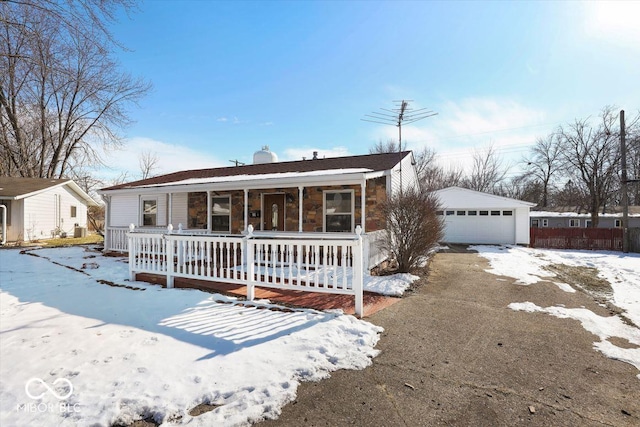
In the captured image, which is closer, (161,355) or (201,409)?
(201,409)

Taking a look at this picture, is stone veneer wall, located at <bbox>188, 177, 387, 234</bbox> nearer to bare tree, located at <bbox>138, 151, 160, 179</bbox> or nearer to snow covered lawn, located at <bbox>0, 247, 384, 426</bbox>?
snow covered lawn, located at <bbox>0, 247, 384, 426</bbox>

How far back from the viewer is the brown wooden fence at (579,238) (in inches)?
626

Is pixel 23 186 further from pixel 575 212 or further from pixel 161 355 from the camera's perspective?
pixel 575 212

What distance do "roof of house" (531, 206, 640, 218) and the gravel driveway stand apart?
96.6 feet

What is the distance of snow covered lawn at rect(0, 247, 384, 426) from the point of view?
2.23 metres

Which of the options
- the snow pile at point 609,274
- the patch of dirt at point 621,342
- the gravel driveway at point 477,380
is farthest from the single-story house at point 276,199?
the patch of dirt at point 621,342

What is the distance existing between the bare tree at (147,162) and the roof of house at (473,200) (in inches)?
1293

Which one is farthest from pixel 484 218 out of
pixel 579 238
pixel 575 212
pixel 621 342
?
pixel 575 212

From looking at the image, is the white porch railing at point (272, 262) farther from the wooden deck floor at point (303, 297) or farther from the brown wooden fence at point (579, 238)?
the brown wooden fence at point (579, 238)

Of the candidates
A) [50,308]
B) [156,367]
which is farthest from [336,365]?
[50,308]

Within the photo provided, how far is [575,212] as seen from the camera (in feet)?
96.0

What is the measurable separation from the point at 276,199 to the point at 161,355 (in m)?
8.02

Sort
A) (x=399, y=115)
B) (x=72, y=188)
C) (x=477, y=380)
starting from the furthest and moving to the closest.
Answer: (x=72, y=188)
(x=399, y=115)
(x=477, y=380)

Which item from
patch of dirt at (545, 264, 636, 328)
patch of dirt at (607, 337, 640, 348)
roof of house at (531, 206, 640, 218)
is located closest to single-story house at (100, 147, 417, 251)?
patch of dirt at (545, 264, 636, 328)
